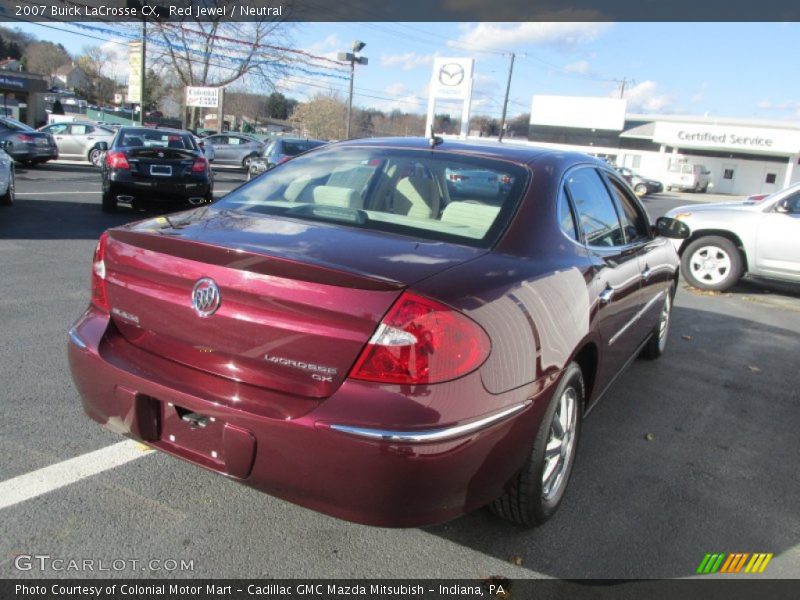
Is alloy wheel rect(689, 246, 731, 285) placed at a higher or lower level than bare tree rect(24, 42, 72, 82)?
lower

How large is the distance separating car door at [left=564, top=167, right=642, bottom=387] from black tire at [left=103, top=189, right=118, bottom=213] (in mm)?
9163

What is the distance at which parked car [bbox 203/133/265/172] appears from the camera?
91.5ft

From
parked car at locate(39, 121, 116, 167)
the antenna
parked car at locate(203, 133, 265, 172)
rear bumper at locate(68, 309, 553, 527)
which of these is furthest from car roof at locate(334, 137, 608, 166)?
parked car at locate(203, 133, 265, 172)

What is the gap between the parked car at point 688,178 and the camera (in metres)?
47.9

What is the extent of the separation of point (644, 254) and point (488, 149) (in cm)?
143

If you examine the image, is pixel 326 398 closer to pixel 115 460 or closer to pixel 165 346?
pixel 165 346

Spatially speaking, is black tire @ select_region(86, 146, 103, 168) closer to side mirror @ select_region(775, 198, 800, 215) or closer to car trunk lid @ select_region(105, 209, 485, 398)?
side mirror @ select_region(775, 198, 800, 215)

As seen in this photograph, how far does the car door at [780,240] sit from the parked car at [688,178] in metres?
43.4

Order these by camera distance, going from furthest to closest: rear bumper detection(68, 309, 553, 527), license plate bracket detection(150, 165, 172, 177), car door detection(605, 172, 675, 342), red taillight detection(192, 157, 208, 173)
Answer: red taillight detection(192, 157, 208, 173), license plate bracket detection(150, 165, 172, 177), car door detection(605, 172, 675, 342), rear bumper detection(68, 309, 553, 527)

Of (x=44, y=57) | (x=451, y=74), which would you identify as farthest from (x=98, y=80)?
(x=451, y=74)

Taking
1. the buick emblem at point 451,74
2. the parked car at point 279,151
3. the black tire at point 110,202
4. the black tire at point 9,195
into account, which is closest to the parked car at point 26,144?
the parked car at point 279,151

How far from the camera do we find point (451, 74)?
126ft

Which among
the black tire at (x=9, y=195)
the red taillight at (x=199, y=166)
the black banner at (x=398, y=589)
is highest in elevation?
the red taillight at (x=199, y=166)

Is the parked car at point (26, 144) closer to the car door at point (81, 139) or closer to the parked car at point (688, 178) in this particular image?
the car door at point (81, 139)
